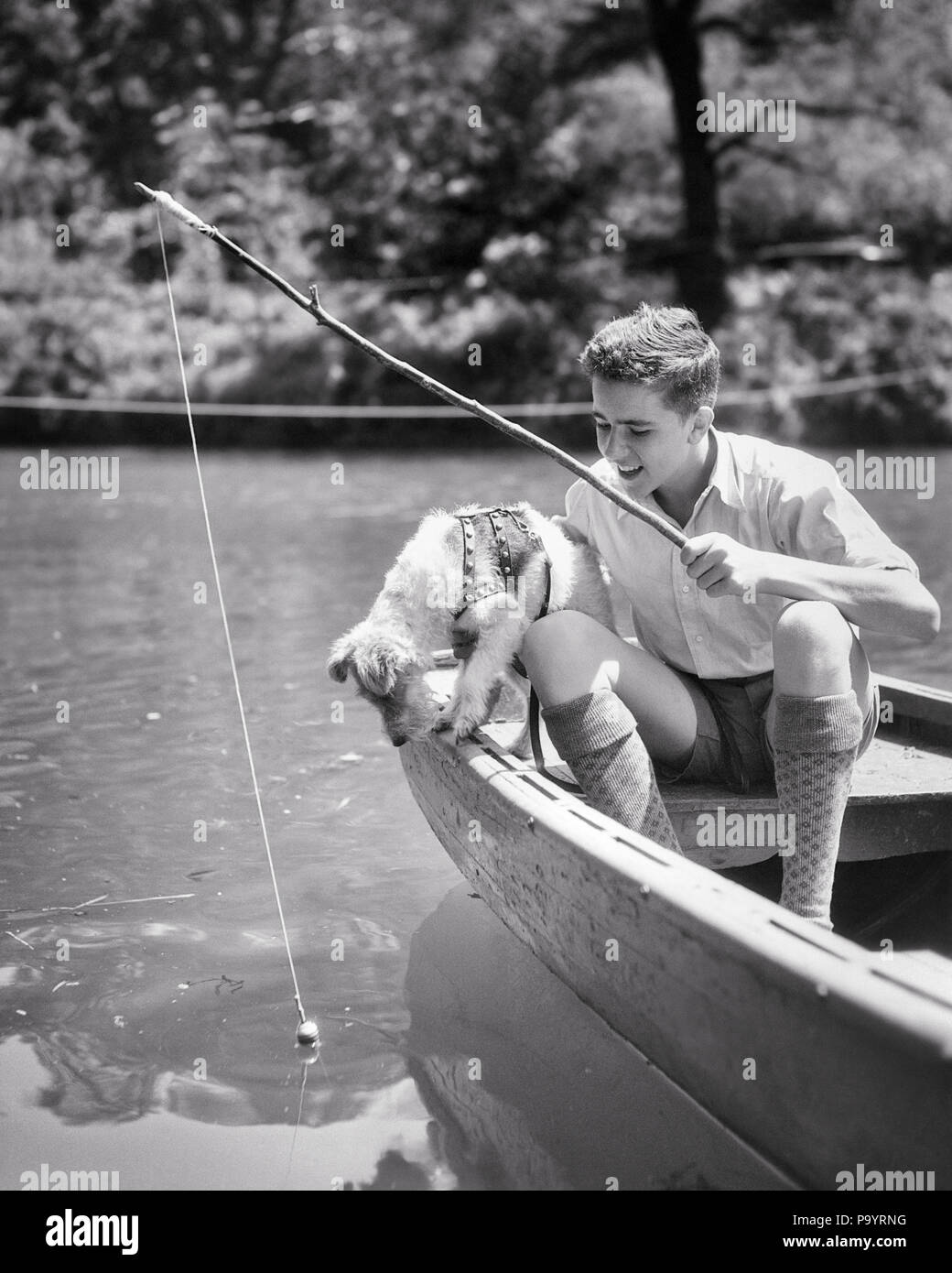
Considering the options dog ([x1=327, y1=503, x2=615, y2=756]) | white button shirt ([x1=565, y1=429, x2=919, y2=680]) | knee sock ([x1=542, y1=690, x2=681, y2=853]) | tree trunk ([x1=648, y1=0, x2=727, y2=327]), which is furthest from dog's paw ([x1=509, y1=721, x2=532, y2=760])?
tree trunk ([x1=648, y1=0, x2=727, y2=327])

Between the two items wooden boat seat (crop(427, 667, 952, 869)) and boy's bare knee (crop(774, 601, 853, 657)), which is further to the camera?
wooden boat seat (crop(427, 667, 952, 869))

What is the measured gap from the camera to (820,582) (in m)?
2.68

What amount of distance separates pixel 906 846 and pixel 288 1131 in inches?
53.6

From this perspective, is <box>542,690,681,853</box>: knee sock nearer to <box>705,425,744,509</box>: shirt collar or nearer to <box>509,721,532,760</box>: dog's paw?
<box>705,425,744,509</box>: shirt collar

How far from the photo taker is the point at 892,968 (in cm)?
196

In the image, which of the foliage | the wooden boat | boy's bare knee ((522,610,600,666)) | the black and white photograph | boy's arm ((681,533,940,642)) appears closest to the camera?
the wooden boat

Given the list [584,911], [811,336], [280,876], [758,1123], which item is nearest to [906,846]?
[584,911]

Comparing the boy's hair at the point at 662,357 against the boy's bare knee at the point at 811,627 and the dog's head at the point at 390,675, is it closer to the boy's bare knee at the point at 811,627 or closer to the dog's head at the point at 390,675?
the boy's bare knee at the point at 811,627

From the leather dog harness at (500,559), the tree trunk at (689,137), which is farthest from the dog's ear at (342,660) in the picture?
the tree trunk at (689,137)

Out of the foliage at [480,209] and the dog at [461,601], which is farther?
the foliage at [480,209]

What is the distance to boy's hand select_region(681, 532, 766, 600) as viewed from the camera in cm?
264

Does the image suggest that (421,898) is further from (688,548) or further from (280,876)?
(688,548)

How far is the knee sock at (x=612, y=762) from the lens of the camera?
2783 mm

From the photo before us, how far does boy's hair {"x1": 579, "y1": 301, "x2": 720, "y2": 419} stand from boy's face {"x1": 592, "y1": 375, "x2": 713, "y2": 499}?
0.02 metres
